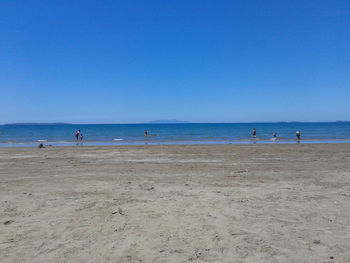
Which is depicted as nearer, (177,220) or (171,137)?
(177,220)

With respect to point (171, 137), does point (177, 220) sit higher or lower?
higher

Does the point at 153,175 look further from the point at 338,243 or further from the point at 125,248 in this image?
the point at 338,243

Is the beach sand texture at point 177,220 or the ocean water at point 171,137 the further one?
the ocean water at point 171,137

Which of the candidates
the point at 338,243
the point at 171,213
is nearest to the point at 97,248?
the point at 171,213

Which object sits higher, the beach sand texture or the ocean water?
the beach sand texture

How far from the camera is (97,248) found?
4.49 meters

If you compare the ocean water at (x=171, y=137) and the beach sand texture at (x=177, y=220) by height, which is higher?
the beach sand texture at (x=177, y=220)

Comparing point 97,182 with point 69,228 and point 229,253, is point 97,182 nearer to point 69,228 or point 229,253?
point 69,228

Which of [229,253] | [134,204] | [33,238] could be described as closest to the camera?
[229,253]

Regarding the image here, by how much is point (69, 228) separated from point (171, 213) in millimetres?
2070

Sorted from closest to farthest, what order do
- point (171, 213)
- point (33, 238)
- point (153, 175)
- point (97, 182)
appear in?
point (33, 238)
point (171, 213)
point (97, 182)
point (153, 175)

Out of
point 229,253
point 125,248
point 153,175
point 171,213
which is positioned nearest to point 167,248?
point 125,248

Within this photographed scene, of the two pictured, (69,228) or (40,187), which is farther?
(40,187)

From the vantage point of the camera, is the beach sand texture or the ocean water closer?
the beach sand texture
